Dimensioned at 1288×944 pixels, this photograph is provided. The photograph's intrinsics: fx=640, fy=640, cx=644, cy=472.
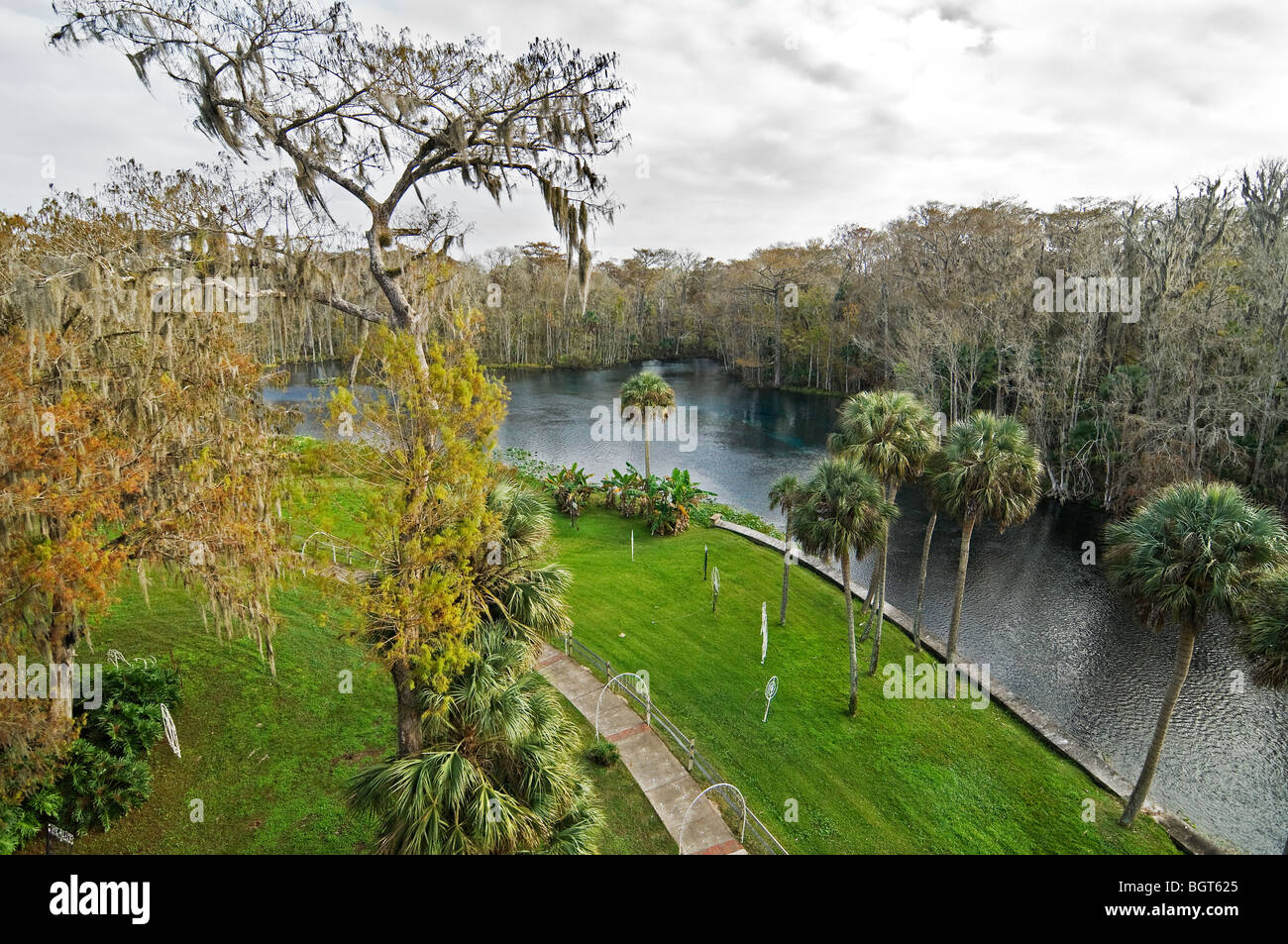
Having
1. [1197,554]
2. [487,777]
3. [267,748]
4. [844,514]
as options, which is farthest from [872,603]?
[267,748]

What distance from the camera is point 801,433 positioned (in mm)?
46062

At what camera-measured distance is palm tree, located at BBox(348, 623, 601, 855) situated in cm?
647

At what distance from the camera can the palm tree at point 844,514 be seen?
14.3 metres

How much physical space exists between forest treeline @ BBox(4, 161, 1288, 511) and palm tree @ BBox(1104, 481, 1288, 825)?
10.9 meters

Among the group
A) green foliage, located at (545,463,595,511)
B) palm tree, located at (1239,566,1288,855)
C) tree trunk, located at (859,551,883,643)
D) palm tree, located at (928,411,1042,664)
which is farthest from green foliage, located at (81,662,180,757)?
palm tree, located at (1239,566,1288,855)

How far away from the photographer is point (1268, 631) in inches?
361

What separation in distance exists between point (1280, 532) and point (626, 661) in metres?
12.6

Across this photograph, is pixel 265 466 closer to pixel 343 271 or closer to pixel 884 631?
pixel 343 271

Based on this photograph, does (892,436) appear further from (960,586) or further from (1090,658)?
(1090,658)

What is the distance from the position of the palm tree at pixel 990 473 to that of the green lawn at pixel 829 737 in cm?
463

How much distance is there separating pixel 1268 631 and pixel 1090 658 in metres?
9.55

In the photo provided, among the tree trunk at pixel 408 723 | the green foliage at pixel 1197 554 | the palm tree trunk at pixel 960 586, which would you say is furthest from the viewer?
the palm tree trunk at pixel 960 586

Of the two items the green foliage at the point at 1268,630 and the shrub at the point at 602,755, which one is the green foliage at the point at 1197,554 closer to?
the green foliage at the point at 1268,630

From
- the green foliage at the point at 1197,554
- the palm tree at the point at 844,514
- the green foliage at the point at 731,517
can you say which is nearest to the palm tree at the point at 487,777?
the palm tree at the point at 844,514
